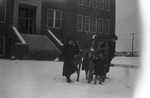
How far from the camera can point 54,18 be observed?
2562 cm

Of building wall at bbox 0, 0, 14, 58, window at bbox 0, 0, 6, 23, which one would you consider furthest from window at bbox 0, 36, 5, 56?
window at bbox 0, 0, 6, 23

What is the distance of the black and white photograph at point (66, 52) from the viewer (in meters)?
7.95

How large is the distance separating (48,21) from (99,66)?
657 inches

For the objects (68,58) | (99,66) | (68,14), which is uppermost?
(68,14)

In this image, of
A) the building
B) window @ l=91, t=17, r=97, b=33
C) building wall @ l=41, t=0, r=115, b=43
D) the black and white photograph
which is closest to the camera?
the black and white photograph

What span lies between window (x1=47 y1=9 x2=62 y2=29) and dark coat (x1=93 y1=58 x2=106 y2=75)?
16487 mm

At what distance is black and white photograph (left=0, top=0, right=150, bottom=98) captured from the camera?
7945 millimetres

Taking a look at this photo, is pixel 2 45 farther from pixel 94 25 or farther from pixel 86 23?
pixel 94 25

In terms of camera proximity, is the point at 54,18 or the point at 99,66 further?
the point at 54,18

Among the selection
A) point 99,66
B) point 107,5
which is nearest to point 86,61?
point 99,66

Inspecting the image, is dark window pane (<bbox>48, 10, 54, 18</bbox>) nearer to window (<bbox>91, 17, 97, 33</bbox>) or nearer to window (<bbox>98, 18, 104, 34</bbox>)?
window (<bbox>91, 17, 97, 33</bbox>)

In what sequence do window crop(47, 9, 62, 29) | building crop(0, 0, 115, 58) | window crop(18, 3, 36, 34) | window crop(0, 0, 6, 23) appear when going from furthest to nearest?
window crop(47, 9, 62, 29) < window crop(18, 3, 36, 34) < window crop(0, 0, 6, 23) < building crop(0, 0, 115, 58)

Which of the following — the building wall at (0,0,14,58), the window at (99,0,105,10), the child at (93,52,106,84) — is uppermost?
the window at (99,0,105,10)

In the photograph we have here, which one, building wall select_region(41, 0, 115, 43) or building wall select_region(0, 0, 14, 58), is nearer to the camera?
building wall select_region(0, 0, 14, 58)
